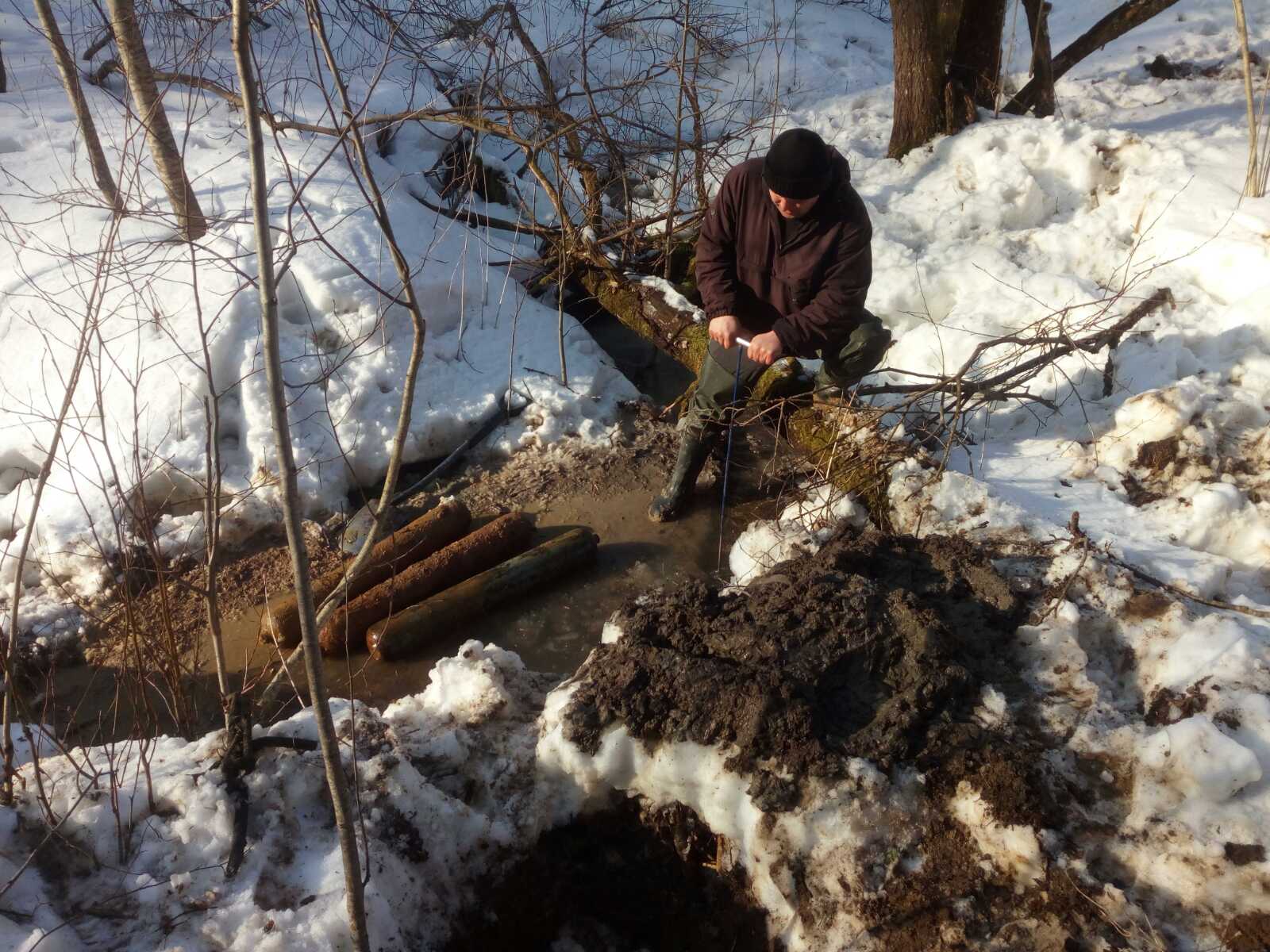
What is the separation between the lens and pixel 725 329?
419 cm

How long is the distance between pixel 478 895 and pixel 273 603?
76.6 inches

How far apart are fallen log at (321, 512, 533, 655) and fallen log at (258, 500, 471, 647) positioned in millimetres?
94

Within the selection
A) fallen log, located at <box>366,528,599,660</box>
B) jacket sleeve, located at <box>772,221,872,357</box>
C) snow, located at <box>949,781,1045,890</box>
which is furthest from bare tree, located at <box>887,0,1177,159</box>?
snow, located at <box>949,781,1045,890</box>

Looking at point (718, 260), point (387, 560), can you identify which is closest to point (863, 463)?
point (718, 260)

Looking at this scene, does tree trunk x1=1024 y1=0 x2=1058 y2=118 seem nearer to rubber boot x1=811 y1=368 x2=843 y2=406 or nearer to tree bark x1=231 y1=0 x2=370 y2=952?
rubber boot x1=811 y1=368 x2=843 y2=406

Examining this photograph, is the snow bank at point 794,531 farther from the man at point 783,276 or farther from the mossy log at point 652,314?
the mossy log at point 652,314

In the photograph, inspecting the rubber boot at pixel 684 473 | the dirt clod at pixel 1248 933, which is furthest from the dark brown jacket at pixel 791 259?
the dirt clod at pixel 1248 933

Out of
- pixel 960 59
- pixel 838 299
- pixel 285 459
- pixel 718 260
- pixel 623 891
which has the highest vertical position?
pixel 960 59

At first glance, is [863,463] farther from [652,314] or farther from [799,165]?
[652,314]

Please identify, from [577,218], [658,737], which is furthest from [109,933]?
[577,218]

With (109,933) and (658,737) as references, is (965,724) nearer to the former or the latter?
(658,737)

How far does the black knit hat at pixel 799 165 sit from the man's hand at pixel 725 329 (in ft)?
2.33

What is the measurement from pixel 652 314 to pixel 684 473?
4.97 ft

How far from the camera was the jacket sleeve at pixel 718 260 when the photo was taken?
4.20m
